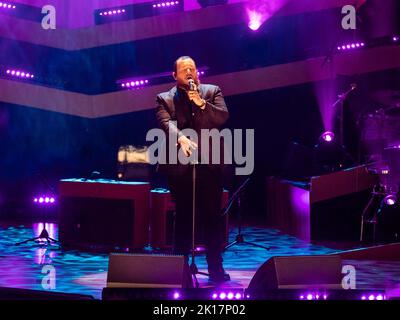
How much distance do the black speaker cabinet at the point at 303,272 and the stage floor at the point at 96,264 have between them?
3.97 feet

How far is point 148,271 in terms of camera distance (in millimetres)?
3451

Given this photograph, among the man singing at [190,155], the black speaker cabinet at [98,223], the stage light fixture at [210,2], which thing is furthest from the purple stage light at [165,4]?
the man singing at [190,155]

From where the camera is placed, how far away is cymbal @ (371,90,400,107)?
8.88 meters

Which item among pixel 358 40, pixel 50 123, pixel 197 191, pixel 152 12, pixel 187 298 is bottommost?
pixel 187 298

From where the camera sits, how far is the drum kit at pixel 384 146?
8.07 meters

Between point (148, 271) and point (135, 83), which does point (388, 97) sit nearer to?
point (135, 83)

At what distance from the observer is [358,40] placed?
10.1 meters

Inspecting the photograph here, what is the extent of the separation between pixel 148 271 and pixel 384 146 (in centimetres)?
600

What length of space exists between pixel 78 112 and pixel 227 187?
7.69 feet

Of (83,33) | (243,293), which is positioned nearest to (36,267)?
(243,293)

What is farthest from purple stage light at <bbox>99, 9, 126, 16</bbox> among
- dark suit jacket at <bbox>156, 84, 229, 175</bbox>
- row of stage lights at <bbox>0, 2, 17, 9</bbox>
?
dark suit jacket at <bbox>156, 84, 229, 175</bbox>

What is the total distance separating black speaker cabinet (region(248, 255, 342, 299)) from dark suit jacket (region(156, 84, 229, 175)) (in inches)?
68.0

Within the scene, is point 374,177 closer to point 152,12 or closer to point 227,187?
point 227,187

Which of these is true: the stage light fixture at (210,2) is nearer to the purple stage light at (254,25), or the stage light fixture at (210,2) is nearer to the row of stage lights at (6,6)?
the purple stage light at (254,25)
